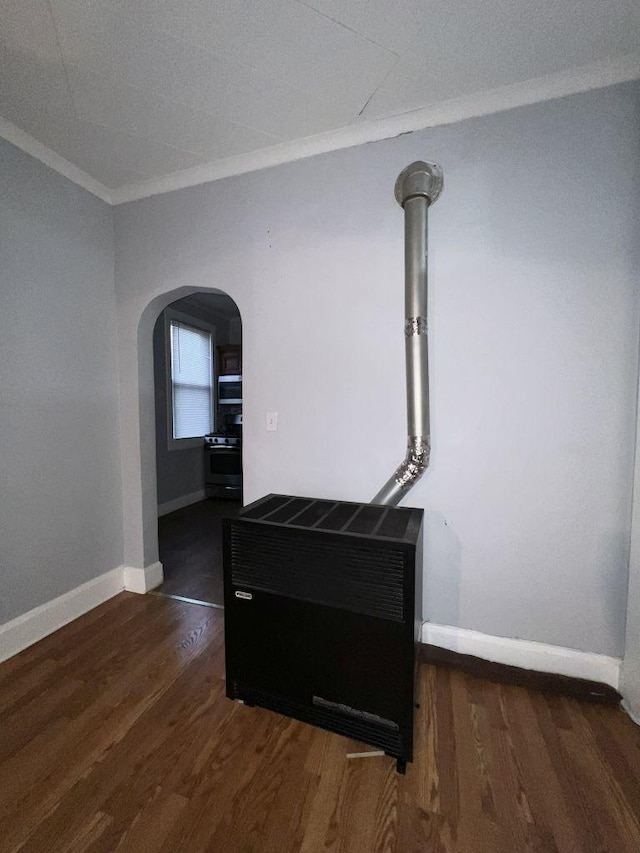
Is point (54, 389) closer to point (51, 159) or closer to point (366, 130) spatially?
point (51, 159)

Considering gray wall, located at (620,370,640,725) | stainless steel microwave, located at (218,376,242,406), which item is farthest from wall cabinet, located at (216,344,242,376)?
gray wall, located at (620,370,640,725)

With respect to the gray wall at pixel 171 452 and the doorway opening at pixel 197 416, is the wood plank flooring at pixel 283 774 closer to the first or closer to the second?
the doorway opening at pixel 197 416

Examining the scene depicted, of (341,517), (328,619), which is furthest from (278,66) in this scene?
(328,619)

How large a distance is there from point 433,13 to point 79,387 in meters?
2.28

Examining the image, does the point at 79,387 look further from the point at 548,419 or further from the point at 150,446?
the point at 548,419

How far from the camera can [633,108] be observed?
1236mm

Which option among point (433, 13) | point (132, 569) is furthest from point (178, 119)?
point (132, 569)

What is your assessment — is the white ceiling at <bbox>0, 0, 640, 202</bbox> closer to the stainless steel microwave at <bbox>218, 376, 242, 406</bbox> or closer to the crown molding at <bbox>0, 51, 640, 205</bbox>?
the crown molding at <bbox>0, 51, 640, 205</bbox>

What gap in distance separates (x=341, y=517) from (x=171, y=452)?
3.23 meters

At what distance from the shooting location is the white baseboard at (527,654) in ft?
4.41

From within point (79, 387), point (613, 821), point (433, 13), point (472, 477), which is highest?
point (433, 13)

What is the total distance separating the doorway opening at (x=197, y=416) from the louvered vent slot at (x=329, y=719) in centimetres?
186

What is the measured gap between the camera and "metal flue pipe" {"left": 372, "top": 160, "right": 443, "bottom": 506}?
4.46 ft

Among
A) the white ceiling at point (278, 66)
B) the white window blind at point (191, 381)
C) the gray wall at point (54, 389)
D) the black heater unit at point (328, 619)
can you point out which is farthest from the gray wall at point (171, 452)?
the black heater unit at point (328, 619)
